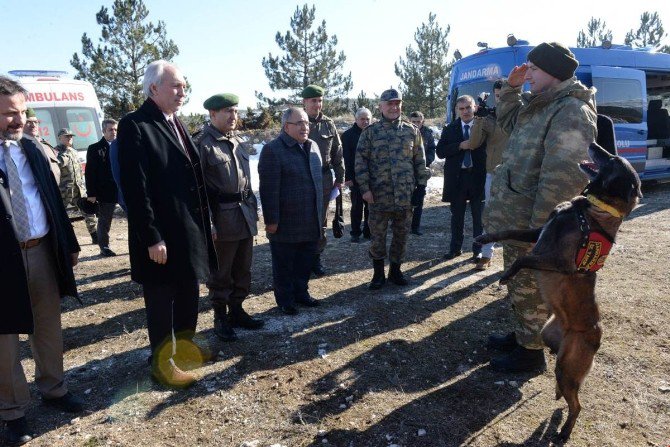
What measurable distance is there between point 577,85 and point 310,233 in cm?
245

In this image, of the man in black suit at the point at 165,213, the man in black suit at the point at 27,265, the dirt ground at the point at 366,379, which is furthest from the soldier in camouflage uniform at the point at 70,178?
the man in black suit at the point at 165,213

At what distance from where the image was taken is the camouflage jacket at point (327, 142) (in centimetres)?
510

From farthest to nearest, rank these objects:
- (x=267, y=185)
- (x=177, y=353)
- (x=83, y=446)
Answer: (x=267, y=185) < (x=177, y=353) < (x=83, y=446)

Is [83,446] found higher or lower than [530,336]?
lower

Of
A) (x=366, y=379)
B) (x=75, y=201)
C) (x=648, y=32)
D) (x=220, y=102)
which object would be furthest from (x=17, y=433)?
(x=648, y=32)

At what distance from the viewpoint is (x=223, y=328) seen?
12.2 feet

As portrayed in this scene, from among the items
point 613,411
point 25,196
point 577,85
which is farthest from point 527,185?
point 25,196

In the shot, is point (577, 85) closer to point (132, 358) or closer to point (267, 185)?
point (267, 185)

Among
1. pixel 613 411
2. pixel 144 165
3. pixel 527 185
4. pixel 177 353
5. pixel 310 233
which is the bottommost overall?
pixel 613 411

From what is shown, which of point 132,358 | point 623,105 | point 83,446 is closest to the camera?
point 83,446

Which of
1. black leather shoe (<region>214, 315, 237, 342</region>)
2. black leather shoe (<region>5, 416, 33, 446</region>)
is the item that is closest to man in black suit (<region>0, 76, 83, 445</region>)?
black leather shoe (<region>5, 416, 33, 446</region>)

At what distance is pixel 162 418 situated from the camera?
2.71 meters

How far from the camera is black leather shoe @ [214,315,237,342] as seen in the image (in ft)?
12.1

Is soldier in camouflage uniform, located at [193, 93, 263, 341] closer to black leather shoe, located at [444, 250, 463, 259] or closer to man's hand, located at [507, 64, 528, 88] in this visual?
man's hand, located at [507, 64, 528, 88]
